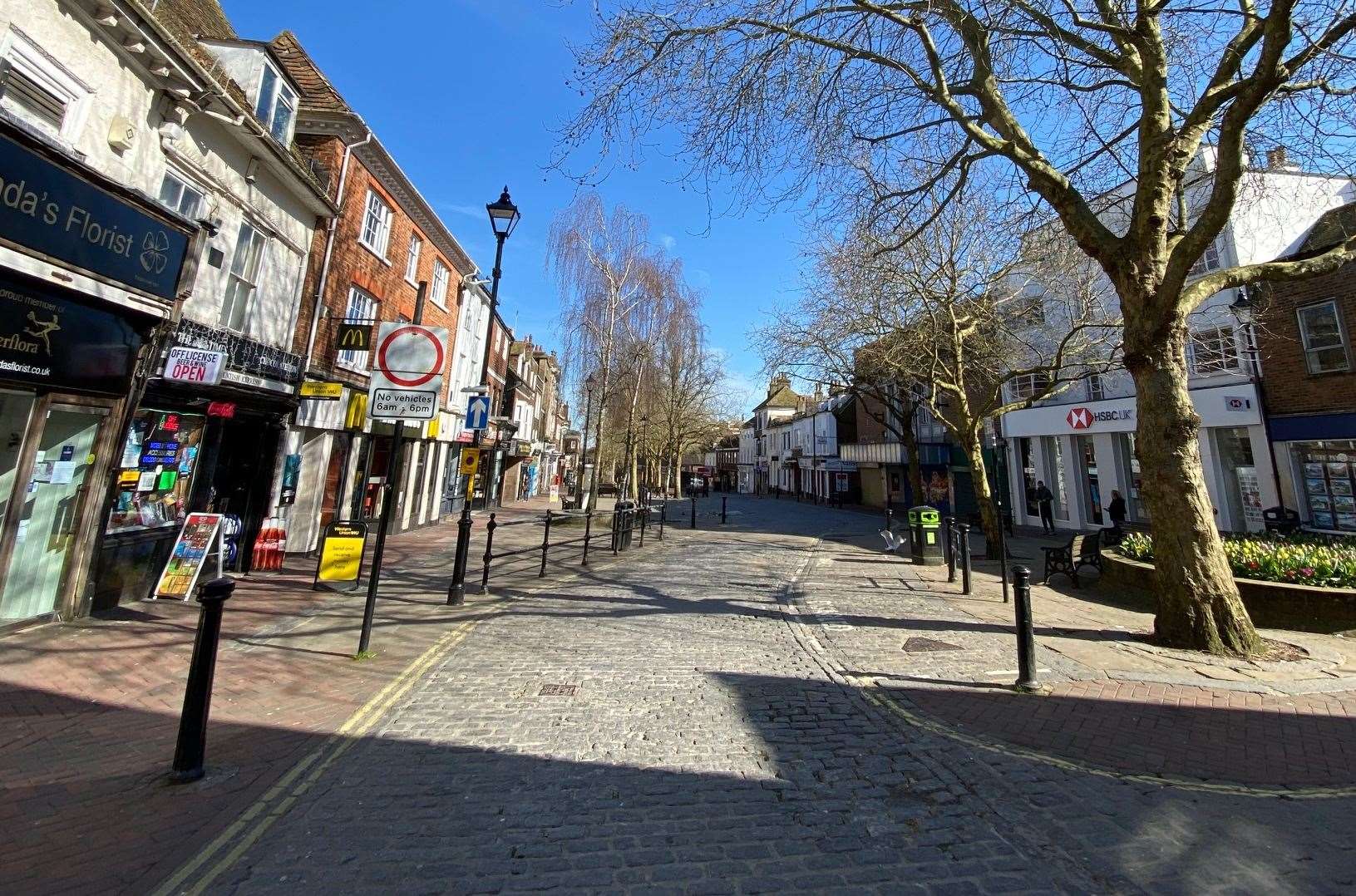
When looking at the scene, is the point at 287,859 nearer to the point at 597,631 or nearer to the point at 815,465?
the point at 597,631

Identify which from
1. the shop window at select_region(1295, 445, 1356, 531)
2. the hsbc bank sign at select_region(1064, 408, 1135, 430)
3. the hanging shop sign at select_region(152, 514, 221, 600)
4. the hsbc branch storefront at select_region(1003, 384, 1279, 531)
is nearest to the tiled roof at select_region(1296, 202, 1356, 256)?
the hsbc branch storefront at select_region(1003, 384, 1279, 531)

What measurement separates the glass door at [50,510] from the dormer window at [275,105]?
5.82 m

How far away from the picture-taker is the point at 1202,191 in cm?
1210

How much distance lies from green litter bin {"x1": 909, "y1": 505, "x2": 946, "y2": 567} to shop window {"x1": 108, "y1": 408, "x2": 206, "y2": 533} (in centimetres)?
1330

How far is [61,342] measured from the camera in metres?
5.43

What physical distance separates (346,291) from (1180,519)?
1494 cm

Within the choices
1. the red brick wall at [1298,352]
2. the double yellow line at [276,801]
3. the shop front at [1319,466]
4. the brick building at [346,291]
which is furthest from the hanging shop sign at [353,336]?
the shop front at [1319,466]

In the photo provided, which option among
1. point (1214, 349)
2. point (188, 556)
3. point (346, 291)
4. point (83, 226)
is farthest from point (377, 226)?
point (1214, 349)

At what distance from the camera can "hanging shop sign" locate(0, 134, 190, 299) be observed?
189 inches

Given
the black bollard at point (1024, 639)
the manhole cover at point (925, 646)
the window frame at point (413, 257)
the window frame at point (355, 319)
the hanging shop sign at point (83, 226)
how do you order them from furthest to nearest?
the window frame at point (413, 257)
the window frame at point (355, 319)
the manhole cover at point (925, 646)
the black bollard at point (1024, 639)
the hanging shop sign at point (83, 226)

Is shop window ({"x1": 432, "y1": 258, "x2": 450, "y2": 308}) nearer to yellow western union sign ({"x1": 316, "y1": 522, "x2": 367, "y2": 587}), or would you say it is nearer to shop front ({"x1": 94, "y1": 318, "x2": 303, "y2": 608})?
shop front ({"x1": 94, "y1": 318, "x2": 303, "y2": 608})

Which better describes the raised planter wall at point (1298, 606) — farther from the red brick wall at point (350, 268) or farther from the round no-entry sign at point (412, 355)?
the red brick wall at point (350, 268)

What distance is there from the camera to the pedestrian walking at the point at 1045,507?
1916 cm

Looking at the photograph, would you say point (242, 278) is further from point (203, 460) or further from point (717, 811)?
point (717, 811)
